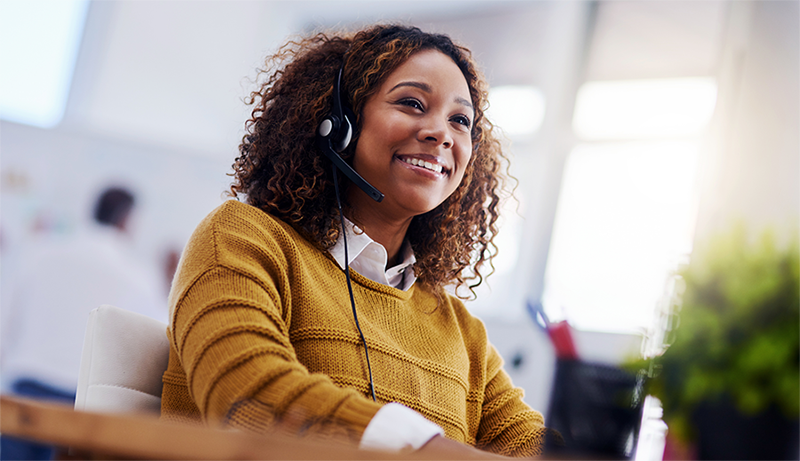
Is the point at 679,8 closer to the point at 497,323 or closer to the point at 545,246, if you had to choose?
the point at 545,246

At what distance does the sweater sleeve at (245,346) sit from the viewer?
2.09 feet

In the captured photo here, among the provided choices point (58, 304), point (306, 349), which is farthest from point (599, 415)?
point (58, 304)

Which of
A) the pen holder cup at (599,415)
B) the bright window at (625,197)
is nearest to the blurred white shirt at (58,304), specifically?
the bright window at (625,197)

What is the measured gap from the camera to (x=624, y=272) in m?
3.13

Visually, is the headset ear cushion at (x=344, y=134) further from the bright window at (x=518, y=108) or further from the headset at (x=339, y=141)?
the bright window at (x=518, y=108)

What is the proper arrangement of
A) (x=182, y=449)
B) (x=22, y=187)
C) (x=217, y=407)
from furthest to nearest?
(x=22, y=187) < (x=217, y=407) < (x=182, y=449)

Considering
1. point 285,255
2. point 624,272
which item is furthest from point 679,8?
point 285,255

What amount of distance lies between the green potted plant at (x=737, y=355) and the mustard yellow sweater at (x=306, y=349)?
291mm

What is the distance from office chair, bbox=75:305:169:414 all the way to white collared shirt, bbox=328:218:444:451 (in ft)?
1.09

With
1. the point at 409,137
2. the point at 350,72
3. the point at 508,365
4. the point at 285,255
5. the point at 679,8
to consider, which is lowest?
the point at 508,365

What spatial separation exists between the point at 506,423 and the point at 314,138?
0.63 meters

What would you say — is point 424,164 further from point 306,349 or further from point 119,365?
point 119,365

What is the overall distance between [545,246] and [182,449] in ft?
10.3

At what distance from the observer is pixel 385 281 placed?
1.19 m
